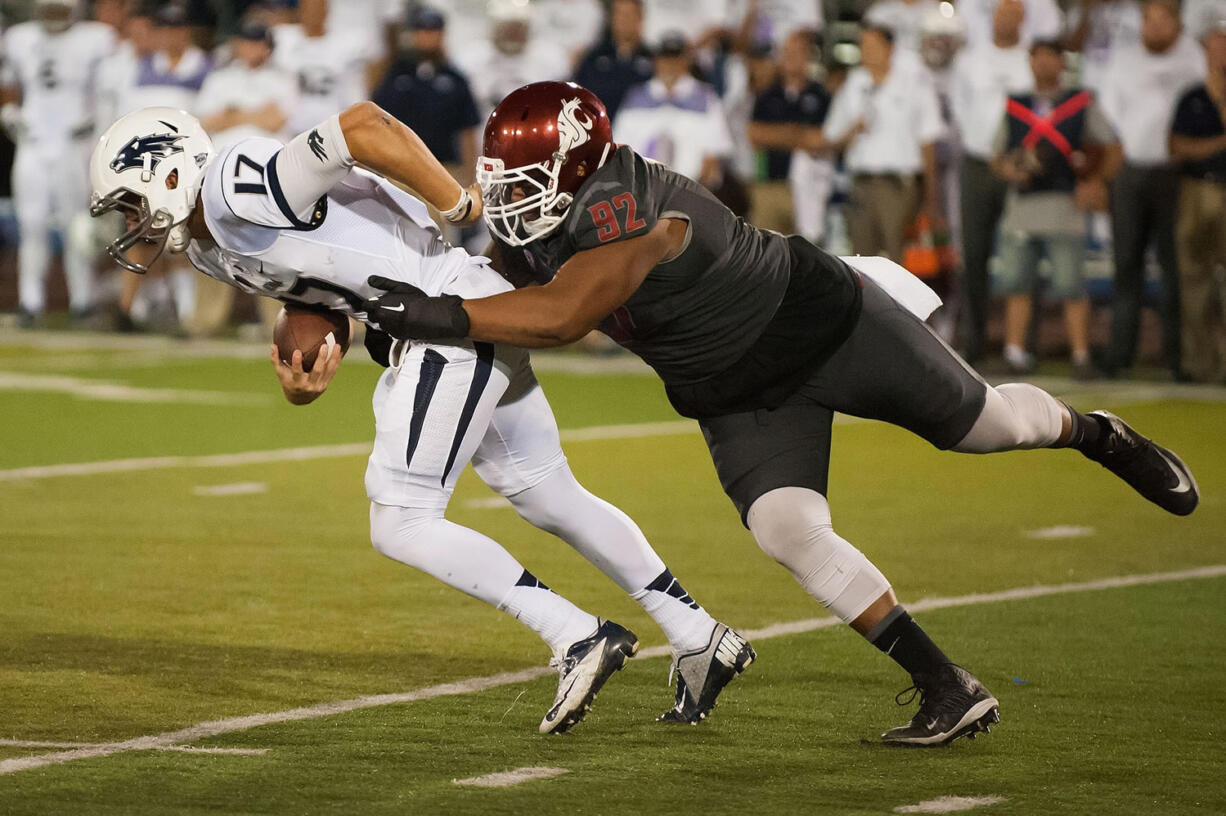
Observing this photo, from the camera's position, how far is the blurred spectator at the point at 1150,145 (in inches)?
497

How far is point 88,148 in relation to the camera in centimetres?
1588

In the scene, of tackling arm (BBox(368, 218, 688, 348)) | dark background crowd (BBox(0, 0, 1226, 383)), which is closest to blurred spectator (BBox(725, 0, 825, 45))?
dark background crowd (BBox(0, 0, 1226, 383))

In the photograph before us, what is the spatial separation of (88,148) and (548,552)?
9233 millimetres

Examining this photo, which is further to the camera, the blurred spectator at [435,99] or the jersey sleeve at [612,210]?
the blurred spectator at [435,99]

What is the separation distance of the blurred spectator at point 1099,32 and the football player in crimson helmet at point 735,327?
803 cm

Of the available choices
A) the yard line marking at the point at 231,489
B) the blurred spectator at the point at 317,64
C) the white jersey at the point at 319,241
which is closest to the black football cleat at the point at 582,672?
the white jersey at the point at 319,241

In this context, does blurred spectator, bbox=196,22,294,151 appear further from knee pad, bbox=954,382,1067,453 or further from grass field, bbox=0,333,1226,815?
knee pad, bbox=954,382,1067,453

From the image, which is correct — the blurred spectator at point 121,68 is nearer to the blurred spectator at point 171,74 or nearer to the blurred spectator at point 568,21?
the blurred spectator at point 171,74

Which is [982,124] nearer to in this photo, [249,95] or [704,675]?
[249,95]

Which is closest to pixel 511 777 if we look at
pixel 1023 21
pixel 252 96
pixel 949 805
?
pixel 949 805

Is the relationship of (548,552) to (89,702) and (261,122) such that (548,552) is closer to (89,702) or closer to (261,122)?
(89,702)

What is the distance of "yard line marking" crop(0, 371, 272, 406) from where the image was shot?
12164 mm

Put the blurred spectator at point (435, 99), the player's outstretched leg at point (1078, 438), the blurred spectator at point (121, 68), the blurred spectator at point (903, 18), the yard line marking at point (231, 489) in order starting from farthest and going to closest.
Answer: the blurred spectator at point (121, 68) → the blurred spectator at point (903, 18) → the blurred spectator at point (435, 99) → the yard line marking at point (231, 489) → the player's outstretched leg at point (1078, 438)

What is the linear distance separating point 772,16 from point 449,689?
10.9m
